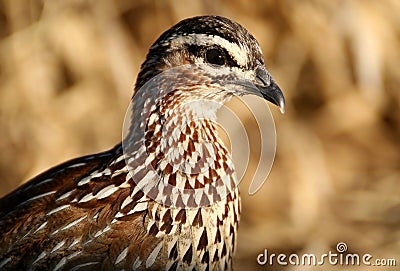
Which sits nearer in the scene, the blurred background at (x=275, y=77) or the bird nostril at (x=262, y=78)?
the bird nostril at (x=262, y=78)

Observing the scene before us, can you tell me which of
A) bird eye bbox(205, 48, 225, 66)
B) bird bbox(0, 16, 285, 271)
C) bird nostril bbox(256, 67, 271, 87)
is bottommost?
bird bbox(0, 16, 285, 271)

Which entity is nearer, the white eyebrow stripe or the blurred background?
the white eyebrow stripe

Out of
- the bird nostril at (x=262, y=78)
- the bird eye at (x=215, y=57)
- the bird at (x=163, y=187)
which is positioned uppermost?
the bird eye at (x=215, y=57)

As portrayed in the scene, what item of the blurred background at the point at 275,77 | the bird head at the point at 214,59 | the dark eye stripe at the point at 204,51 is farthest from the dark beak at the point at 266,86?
the blurred background at the point at 275,77

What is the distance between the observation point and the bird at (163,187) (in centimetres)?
326

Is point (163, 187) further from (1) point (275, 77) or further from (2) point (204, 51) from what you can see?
(1) point (275, 77)

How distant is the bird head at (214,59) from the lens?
3.25 m

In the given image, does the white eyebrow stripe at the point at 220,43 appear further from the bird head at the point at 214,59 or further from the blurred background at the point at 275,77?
the blurred background at the point at 275,77

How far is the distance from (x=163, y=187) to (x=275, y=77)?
2.68 metres

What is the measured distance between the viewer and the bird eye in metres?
3.27

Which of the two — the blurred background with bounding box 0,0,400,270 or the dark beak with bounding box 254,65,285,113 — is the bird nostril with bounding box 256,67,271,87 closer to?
the dark beak with bounding box 254,65,285,113

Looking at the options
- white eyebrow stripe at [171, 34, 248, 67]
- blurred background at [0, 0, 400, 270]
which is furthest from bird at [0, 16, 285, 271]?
blurred background at [0, 0, 400, 270]

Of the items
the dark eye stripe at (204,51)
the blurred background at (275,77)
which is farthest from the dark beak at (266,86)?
the blurred background at (275,77)

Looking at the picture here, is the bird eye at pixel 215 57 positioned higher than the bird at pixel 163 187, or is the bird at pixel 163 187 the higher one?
the bird eye at pixel 215 57
